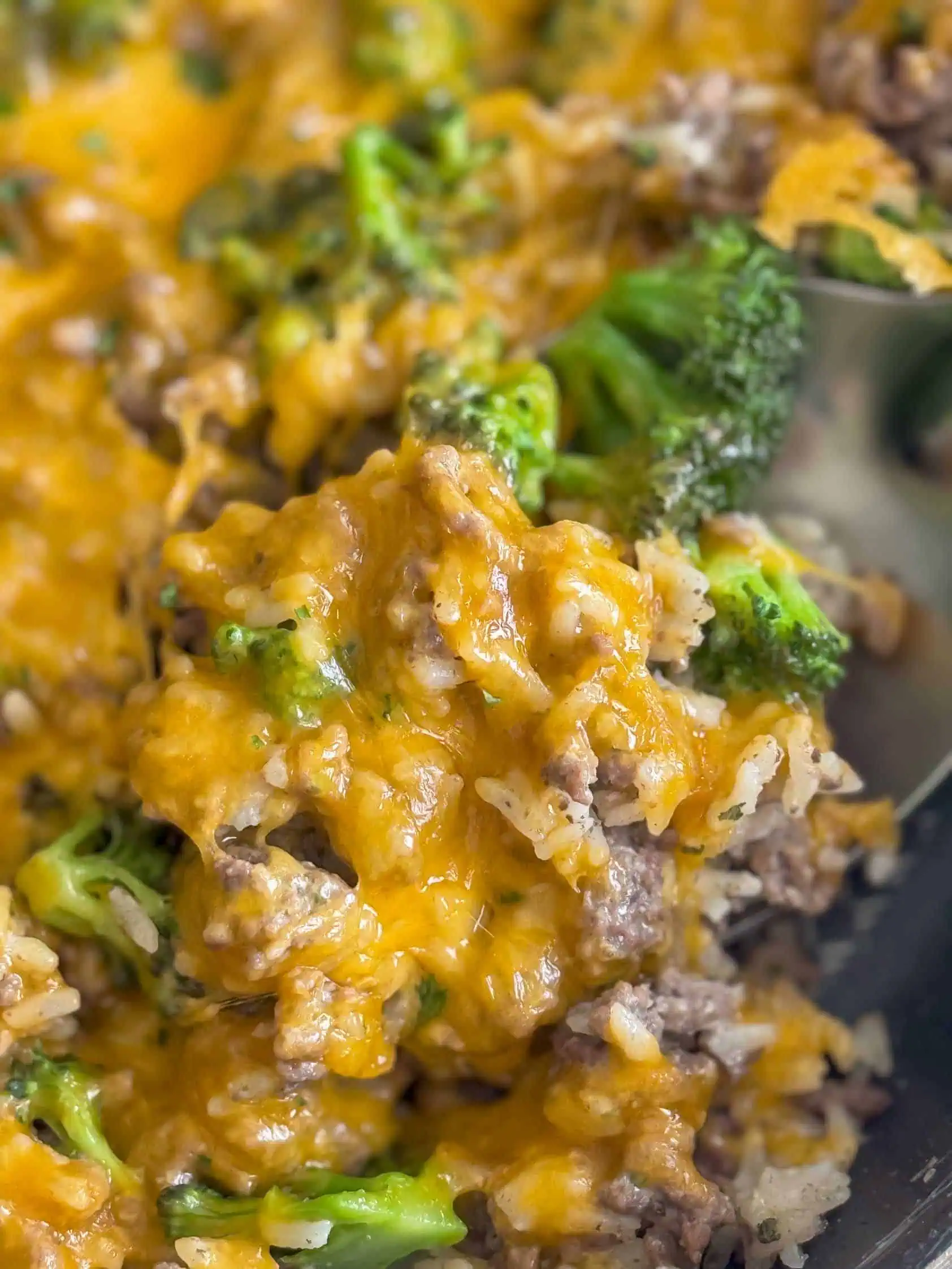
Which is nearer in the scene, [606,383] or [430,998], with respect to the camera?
[430,998]

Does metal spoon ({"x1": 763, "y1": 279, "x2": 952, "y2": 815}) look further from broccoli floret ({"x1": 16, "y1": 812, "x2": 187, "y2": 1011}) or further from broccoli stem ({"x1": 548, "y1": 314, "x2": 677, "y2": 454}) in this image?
broccoli floret ({"x1": 16, "y1": 812, "x2": 187, "y2": 1011})

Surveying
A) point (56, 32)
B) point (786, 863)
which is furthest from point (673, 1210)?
point (56, 32)

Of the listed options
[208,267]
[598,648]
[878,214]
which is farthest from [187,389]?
[878,214]

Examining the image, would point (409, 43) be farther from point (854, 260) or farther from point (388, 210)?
point (854, 260)

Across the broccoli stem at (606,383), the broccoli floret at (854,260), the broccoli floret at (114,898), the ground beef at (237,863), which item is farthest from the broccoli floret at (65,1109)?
the broccoli floret at (854,260)

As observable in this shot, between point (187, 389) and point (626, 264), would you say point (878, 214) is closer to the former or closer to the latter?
point (626, 264)
